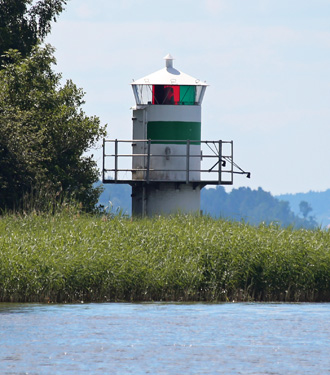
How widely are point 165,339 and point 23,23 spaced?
21611mm

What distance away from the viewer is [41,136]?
33125 millimetres

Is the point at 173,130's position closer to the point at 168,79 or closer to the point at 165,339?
the point at 168,79

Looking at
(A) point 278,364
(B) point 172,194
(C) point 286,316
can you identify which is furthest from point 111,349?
(B) point 172,194

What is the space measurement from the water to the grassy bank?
2.00ft

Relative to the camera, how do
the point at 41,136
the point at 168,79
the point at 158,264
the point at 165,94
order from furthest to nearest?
1. the point at 168,79
2. the point at 165,94
3. the point at 41,136
4. the point at 158,264

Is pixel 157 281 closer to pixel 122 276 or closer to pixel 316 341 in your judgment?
pixel 122 276

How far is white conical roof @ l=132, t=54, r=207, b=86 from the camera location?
3559 centimetres

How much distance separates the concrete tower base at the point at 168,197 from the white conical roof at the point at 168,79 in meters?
3.67

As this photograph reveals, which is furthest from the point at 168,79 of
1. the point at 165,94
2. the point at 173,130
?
the point at 173,130

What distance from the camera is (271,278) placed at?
24844 millimetres

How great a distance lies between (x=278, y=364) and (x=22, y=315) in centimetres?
667

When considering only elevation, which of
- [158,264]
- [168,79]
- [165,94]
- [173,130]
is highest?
[168,79]

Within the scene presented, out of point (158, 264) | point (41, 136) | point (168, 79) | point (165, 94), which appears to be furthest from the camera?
point (168, 79)

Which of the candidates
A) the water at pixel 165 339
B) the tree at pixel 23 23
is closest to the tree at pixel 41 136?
the tree at pixel 23 23
